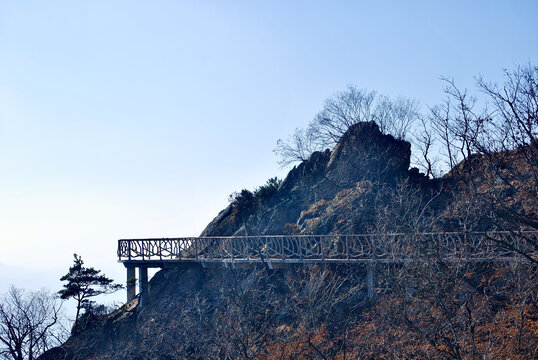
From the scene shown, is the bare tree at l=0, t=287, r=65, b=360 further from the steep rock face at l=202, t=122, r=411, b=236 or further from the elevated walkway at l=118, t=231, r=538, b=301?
the steep rock face at l=202, t=122, r=411, b=236

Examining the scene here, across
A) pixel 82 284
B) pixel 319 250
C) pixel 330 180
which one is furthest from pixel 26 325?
pixel 330 180

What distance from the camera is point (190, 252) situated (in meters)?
23.6

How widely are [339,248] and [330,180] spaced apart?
25.7 feet

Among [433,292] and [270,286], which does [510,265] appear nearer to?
[433,292]

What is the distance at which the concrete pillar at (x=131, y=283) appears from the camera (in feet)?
82.8

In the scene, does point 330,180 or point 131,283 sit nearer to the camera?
point 131,283

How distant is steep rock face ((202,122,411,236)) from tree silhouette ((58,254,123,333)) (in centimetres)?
705

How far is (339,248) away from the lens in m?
20.0

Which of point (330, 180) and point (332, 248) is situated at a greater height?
point (330, 180)

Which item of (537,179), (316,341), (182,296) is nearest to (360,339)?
(316,341)

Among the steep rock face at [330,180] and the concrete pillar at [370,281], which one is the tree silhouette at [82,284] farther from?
the concrete pillar at [370,281]

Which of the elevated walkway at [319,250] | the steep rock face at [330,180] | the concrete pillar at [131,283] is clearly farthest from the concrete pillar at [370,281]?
the concrete pillar at [131,283]

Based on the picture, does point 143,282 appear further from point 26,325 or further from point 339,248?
point 339,248

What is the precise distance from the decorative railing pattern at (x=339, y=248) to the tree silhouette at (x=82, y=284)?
1.83 meters
